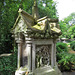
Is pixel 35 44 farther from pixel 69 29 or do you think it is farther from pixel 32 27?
pixel 69 29

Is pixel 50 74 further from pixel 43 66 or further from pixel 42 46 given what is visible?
pixel 42 46

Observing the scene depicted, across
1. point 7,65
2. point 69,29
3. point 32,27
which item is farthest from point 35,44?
point 69,29

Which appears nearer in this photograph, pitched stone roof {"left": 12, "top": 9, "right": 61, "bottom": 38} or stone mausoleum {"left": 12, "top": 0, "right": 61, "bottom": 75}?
pitched stone roof {"left": 12, "top": 9, "right": 61, "bottom": 38}

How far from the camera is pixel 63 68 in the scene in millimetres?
5750

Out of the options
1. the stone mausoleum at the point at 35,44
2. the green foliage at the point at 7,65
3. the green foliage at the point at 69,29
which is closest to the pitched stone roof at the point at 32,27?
the stone mausoleum at the point at 35,44

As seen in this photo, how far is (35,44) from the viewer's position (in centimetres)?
297

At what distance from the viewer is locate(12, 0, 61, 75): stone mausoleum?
279 centimetres

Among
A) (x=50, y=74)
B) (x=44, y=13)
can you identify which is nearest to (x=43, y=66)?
(x=50, y=74)

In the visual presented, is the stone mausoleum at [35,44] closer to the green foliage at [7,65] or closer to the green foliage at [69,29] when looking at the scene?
the green foliage at [7,65]

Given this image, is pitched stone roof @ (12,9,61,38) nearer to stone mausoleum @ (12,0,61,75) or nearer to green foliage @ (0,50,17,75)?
stone mausoleum @ (12,0,61,75)

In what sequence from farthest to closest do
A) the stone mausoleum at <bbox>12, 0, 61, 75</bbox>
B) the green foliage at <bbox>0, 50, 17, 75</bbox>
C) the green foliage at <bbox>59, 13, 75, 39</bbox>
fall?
the green foliage at <bbox>59, 13, 75, 39</bbox>
the green foliage at <bbox>0, 50, 17, 75</bbox>
the stone mausoleum at <bbox>12, 0, 61, 75</bbox>

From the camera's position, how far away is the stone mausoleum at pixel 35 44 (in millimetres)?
2793

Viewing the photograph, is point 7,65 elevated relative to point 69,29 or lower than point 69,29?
lower

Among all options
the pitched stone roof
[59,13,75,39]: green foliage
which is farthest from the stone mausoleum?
[59,13,75,39]: green foliage
